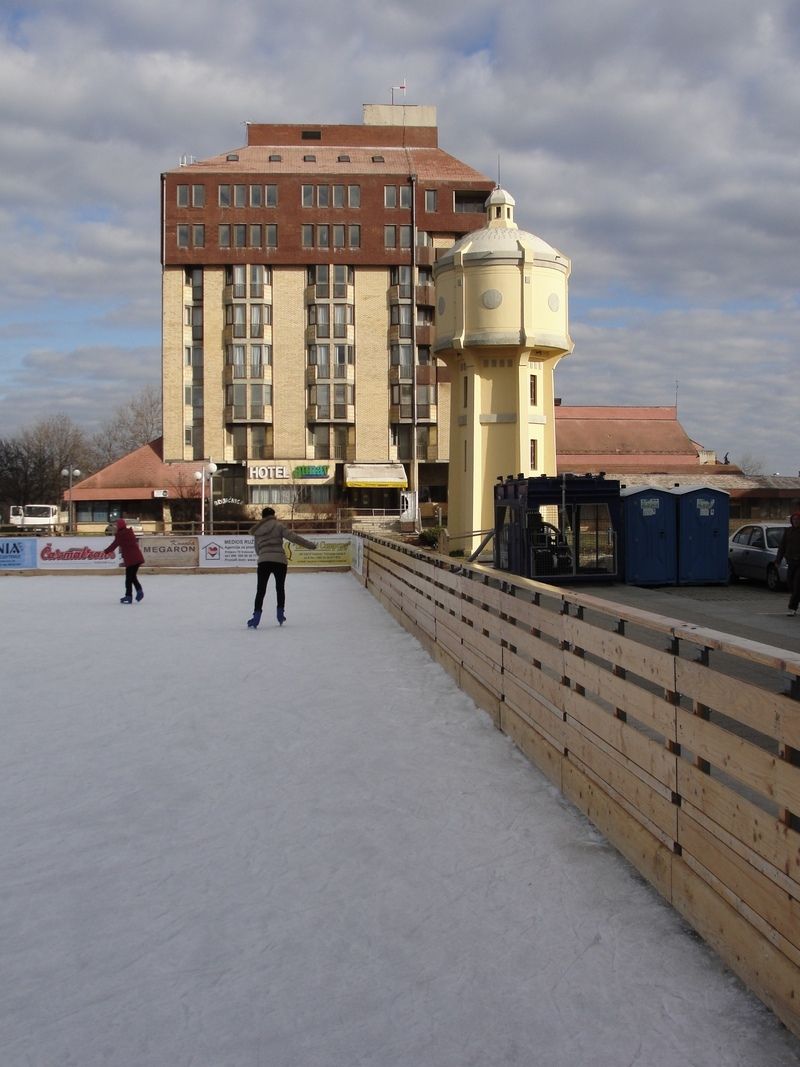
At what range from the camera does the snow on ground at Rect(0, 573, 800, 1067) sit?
3.32 metres

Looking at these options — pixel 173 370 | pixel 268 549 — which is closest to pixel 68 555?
pixel 268 549

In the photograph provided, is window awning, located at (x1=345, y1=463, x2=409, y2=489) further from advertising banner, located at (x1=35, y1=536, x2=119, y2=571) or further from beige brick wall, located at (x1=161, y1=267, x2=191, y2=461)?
advertising banner, located at (x1=35, y1=536, x2=119, y2=571)

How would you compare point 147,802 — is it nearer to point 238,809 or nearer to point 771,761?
point 238,809

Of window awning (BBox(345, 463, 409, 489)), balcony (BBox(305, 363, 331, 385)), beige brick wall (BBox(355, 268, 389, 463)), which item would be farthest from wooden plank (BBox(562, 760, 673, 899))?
balcony (BBox(305, 363, 331, 385))

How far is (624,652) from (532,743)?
2.16m

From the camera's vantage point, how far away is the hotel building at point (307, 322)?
67375mm

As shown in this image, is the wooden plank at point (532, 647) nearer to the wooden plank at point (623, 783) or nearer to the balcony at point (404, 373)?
the wooden plank at point (623, 783)

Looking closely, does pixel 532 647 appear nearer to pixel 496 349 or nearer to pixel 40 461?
pixel 496 349

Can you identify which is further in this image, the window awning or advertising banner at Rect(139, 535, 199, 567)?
the window awning

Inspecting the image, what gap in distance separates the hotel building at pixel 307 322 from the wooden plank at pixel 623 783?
60.8 m

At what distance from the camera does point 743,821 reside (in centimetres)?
367

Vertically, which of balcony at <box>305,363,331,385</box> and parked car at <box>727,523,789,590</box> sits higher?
balcony at <box>305,363,331,385</box>

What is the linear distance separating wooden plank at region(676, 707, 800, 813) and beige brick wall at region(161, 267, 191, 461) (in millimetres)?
66821

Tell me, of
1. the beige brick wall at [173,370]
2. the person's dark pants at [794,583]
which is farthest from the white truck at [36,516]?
the person's dark pants at [794,583]
